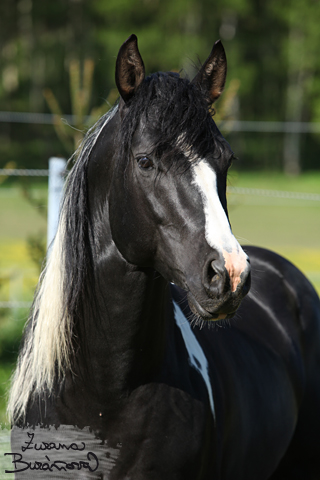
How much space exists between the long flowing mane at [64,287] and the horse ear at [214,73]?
312 mm

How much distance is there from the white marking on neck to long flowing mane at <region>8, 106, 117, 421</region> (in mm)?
388

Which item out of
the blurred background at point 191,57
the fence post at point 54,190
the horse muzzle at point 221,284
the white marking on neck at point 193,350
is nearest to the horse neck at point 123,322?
the white marking on neck at point 193,350

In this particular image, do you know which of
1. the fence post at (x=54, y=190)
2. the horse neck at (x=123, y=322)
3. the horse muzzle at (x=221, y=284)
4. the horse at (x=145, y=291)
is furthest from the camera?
the fence post at (x=54, y=190)

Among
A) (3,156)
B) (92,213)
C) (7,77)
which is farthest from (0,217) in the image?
(7,77)

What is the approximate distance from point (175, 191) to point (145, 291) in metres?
0.36

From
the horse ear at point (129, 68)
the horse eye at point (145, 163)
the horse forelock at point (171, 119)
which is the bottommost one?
the horse eye at point (145, 163)

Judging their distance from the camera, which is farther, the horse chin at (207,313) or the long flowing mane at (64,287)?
the long flowing mane at (64,287)

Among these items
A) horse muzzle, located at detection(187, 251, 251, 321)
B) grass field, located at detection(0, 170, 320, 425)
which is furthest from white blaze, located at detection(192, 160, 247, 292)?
grass field, located at detection(0, 170, 320, 425)

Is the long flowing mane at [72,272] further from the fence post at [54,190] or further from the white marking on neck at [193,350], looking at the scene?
the fence post at [54,190]

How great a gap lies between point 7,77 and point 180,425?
29.4 metres

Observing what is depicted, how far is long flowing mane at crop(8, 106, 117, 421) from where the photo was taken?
176cm

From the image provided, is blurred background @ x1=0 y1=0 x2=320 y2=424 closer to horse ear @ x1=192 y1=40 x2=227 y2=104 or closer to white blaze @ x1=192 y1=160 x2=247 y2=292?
horse ear @ x1=192 y1=40 x2=227 y2=104

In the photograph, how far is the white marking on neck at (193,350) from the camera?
1.89 meters

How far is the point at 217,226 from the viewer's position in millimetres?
1470
